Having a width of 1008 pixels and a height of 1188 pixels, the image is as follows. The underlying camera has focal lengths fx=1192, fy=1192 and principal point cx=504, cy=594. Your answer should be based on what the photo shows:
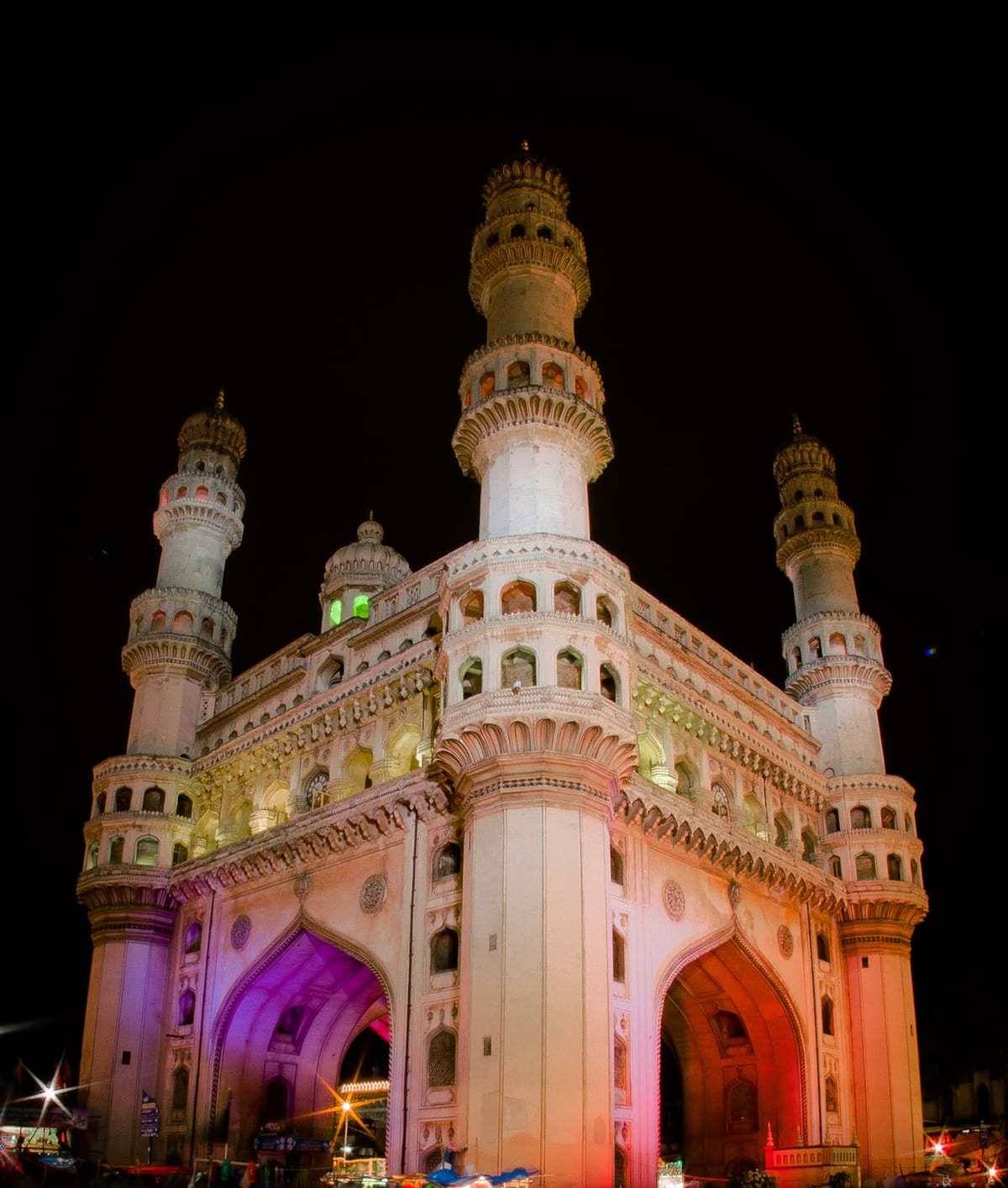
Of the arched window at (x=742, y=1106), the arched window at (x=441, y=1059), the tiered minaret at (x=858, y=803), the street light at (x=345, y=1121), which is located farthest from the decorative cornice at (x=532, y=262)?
the street light at (x=345, y=1121)

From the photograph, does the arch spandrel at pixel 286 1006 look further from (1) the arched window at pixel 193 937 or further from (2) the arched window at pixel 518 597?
(2) the arched window at pixel 518 597

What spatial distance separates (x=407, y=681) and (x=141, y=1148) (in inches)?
569

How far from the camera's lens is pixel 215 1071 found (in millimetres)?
31531

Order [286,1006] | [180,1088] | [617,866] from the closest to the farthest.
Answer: [617,866], [180,1088], [286,1006]

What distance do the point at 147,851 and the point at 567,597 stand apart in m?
16.5

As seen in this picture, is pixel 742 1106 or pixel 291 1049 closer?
pixel 742 1106

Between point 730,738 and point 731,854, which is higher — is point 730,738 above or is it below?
above

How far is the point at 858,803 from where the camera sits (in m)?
37.5

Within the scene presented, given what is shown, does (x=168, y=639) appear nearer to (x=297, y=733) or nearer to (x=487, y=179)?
(x=297, y=733)

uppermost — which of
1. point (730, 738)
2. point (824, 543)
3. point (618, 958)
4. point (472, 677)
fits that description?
point (824, 543)

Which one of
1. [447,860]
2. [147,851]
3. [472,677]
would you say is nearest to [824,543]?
[472,677]

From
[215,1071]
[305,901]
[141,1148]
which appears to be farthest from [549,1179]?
[141,1148]

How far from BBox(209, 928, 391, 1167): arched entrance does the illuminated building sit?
108 millimetres

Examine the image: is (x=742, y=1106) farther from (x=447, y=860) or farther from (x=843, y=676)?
(x=843, y=676)
